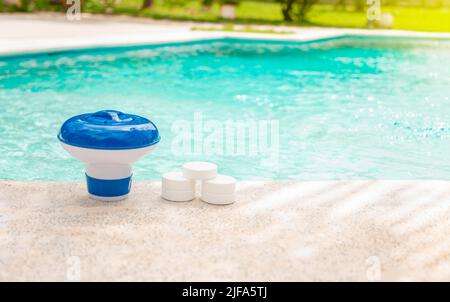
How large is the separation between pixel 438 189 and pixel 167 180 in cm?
151

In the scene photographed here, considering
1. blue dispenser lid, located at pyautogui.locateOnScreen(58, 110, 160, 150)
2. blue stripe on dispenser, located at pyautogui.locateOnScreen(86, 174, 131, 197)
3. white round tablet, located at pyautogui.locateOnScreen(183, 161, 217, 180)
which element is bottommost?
blue stripe on dispenser, located at pyautogui.locateOnScreen(86, 174, 131, 197)

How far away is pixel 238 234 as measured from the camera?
8.89 feet

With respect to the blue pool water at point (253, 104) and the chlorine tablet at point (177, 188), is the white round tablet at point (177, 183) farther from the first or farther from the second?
the blue pool water at point (253, 104)

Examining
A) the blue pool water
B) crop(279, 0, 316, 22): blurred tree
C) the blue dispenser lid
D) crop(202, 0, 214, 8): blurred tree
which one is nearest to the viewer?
the blue dispenser lid

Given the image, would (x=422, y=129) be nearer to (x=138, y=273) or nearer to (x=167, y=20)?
(x=138, y=273)

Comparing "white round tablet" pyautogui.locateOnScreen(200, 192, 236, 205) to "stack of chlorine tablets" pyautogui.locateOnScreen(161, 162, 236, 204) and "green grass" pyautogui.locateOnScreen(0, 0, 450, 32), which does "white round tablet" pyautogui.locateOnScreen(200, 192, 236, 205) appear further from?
"green grass" pyautogui.locateOnScreen(0, 0, 450, 32)

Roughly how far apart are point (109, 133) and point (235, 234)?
0.76 meters

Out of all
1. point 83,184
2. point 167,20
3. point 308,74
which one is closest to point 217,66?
point 308,74

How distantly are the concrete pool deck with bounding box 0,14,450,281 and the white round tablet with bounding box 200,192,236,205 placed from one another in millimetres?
48

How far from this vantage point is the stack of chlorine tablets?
3059mm

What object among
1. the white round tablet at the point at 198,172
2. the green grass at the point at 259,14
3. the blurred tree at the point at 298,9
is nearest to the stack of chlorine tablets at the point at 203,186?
the white round tablet at the point at 198,172

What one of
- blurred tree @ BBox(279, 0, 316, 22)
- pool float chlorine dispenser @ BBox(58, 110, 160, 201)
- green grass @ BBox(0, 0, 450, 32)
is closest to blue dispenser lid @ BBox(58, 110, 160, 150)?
pool float chlorine dispenser @ BBox(58, 110, 160, 201)

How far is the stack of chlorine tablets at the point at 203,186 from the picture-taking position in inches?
120

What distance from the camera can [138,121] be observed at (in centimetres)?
306
